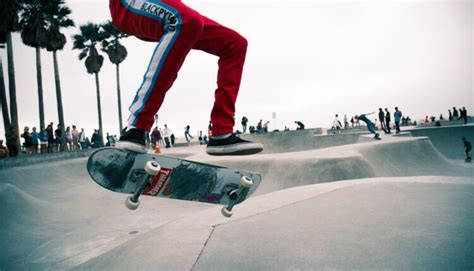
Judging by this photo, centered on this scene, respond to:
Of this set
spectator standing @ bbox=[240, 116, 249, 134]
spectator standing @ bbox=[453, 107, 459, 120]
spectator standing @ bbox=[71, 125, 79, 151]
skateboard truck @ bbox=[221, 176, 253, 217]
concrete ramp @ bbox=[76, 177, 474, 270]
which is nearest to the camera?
concrete ramp @ bbox=[76, 177, 474, 270]

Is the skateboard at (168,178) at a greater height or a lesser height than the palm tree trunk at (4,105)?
lesser

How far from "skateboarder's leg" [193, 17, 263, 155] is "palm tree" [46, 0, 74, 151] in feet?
73.7

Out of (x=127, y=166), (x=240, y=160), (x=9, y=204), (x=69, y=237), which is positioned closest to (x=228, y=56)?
(x=127, y=166)

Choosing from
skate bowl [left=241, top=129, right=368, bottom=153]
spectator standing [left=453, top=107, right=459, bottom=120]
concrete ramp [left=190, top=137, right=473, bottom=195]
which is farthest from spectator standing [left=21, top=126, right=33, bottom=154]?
spectator standing [left=453, top=107, right=459, bottom=120]

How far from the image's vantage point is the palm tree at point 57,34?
21725mm

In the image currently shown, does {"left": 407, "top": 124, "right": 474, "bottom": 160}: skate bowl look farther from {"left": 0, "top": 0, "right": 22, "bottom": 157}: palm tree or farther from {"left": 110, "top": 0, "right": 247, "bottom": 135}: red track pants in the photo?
{"left": 0, "top": 0, "right": 22, "bottom": 157}: palm tree

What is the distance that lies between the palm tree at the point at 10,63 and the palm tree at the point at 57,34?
4.01m

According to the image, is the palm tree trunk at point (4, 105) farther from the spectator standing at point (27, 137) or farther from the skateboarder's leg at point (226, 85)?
the skateboarder's leg at point (226, 85)

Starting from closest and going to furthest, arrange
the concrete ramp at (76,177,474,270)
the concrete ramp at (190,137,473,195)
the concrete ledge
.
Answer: the concrete ramp at (76,177,474,270), the concrete ramp at (190,137,473,195), the concrete ledge

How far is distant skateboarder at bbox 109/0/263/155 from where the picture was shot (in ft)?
6.29

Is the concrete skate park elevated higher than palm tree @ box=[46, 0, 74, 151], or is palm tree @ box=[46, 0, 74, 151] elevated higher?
palm tree @ box=[46, 0, 74, 151]

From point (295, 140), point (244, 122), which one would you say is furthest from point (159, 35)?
point (244, 122)

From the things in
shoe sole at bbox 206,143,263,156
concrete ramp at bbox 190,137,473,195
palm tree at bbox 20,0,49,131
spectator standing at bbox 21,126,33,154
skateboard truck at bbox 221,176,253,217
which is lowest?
concrete ramp at bbox 190,137,473,195

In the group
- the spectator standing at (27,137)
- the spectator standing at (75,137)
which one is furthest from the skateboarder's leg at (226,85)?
the spectator standing at (75,137)
